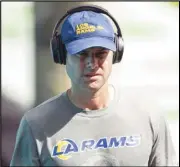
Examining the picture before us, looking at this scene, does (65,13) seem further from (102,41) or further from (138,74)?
(138,74)

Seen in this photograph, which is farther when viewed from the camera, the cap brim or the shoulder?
Answer: the shoulder

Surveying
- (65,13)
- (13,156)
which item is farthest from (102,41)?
(13,156)

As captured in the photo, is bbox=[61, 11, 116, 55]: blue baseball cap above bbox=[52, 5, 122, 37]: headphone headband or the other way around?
the other way around

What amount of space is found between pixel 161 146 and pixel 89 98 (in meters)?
0.38

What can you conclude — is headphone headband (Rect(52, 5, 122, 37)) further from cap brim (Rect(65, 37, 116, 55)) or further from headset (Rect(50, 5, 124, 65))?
cap brim (Rect(65, 37, 116, 55))

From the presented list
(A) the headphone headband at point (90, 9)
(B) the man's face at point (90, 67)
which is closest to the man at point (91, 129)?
(B) the man's face at point (90, 67)

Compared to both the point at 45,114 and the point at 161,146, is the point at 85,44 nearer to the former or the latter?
the point at 45,114

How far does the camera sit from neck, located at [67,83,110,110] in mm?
2111

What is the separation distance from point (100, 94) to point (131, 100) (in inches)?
5.6

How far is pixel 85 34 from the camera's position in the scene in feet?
6.47

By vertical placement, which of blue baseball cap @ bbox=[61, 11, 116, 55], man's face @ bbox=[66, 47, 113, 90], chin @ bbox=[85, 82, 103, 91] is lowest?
chin @ bbox=[85, 82, 103, 91]

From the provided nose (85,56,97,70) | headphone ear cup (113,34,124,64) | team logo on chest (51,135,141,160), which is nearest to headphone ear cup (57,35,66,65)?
nose (85,56,97,70)

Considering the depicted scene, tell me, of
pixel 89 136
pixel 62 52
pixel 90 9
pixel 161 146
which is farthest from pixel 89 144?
pixel 90 9

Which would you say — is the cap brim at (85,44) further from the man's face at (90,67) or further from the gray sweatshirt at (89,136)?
the gray sweatshirt at (89,136)
